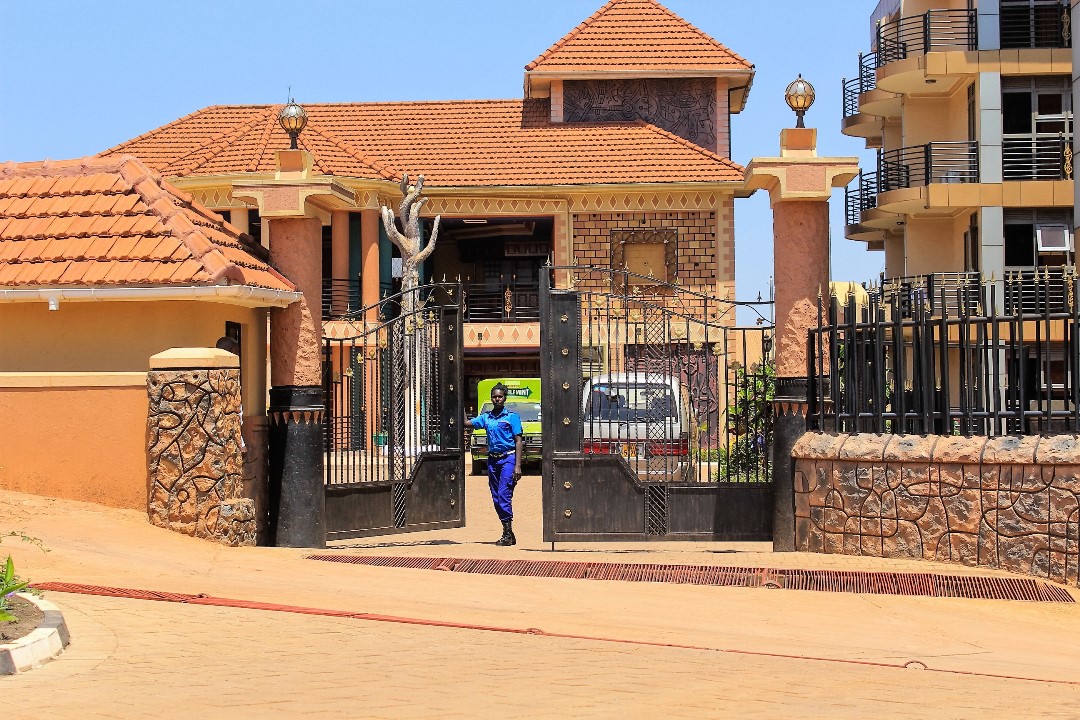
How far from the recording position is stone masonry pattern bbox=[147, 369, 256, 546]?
46.9 ft

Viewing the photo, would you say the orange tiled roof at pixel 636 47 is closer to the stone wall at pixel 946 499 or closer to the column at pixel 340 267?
the column at pixel 340 267

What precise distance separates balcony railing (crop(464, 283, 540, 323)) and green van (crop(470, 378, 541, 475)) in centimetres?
317

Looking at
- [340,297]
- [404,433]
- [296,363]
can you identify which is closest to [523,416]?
[340,297]

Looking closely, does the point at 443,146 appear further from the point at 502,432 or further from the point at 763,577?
the point at 763,577

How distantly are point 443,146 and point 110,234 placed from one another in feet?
Result: 75.3

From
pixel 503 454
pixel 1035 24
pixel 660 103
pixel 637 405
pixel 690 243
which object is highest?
pixel 1035 24

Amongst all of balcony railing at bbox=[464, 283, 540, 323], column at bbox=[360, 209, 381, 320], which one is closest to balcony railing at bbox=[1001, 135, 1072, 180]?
balcony railing at bbox=[464, 283, 540, 323]

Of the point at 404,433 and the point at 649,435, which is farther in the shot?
the point at 404,433

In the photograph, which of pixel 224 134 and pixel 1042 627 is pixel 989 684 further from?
pixel 224 134

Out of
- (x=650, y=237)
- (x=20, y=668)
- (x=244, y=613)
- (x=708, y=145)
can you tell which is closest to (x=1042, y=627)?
(x=244, y=613)

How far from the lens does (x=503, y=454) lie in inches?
623

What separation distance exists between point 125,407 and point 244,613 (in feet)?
16.4

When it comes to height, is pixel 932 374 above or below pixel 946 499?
above

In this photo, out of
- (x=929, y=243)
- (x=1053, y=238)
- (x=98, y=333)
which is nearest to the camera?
(x=98, y=333)
